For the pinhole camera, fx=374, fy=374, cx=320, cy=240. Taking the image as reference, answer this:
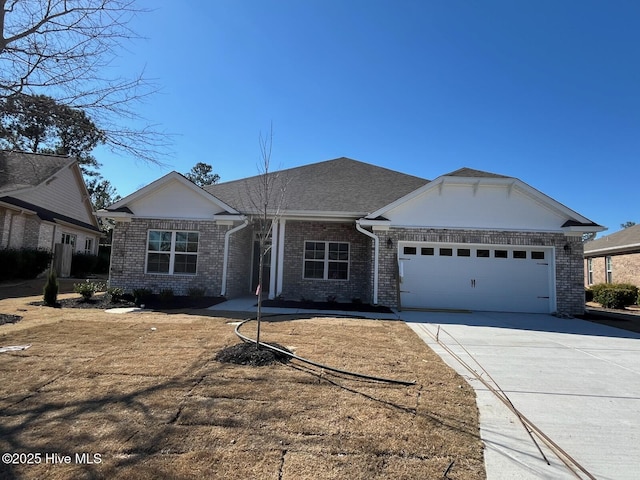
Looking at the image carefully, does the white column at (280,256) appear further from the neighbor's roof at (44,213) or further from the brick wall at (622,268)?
the brick wall at (622,268)

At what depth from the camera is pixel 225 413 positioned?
3.62m

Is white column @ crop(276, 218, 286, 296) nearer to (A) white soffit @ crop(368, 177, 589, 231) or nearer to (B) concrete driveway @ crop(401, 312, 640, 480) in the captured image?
(A) white soffit @ crop(368, 177, 589, 231)

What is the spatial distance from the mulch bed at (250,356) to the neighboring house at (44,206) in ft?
46.0

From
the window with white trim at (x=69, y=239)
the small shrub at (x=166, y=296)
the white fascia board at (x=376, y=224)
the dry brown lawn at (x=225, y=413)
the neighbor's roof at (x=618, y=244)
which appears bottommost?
the dry brown lawn at (x=225, y=413)

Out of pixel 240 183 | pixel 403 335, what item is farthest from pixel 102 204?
pixel 403 335

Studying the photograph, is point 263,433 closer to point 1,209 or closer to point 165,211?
point 165,211

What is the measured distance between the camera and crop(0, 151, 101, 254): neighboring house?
17516 mm

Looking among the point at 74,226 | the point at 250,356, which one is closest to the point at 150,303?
the point at 250,356

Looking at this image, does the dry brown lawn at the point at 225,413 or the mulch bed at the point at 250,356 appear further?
the mulch bed at the point at 250,356

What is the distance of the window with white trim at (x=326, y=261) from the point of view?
47.0 ft

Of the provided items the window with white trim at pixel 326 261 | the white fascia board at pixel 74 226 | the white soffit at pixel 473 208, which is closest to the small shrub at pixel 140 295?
the window with white trim at pixel 326 261

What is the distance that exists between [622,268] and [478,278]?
13243 millimetres

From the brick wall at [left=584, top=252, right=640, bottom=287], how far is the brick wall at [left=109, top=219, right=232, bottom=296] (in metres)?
20.2

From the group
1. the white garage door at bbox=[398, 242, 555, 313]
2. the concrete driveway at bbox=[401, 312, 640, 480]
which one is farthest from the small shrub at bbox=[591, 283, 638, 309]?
the concrete driveway at bbox=[401, 312, 640, 480]
